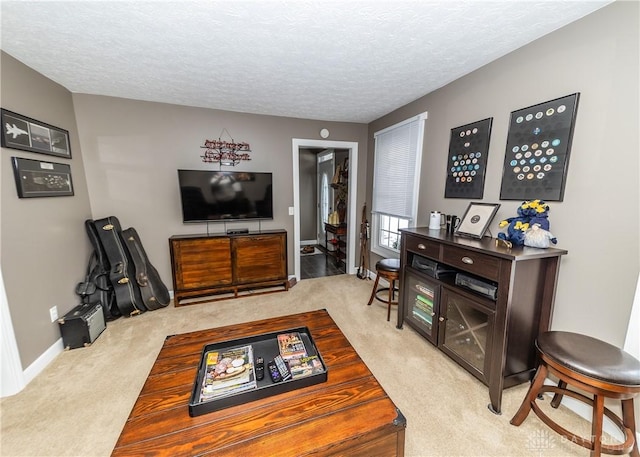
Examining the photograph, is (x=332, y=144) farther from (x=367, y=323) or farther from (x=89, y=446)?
(x=89, y=446)

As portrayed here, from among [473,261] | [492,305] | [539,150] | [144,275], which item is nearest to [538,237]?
[473,261]

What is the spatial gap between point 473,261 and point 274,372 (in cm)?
149

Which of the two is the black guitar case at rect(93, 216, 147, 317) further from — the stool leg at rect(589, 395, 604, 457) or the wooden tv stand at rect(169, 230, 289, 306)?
the stool leg at rect(589, 395, 604, 457)

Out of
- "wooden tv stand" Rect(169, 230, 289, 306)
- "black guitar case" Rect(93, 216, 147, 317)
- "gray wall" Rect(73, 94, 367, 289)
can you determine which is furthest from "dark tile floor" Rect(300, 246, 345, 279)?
"black guitar case" Rect(93, 216, 147, 317)

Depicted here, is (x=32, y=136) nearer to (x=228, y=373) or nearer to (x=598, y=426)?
(x=228, y=373)

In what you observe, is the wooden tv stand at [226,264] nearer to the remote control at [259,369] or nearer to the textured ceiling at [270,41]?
the textured ceiling at [270,41]

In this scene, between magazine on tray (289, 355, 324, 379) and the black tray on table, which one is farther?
magazine on tray (289, 355, 324, 379)

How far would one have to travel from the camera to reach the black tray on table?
1.14m

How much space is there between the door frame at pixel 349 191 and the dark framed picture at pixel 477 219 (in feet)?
6.79

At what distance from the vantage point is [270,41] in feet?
5.78

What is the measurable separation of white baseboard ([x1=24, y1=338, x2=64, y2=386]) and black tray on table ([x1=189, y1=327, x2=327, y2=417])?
160 cm

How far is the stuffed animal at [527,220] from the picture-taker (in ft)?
5.43

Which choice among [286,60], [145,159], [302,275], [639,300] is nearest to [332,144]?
[286,60]

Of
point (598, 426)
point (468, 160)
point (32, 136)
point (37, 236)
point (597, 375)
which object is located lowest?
point (598, 426)
